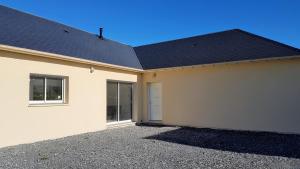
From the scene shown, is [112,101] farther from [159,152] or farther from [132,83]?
[159,152]

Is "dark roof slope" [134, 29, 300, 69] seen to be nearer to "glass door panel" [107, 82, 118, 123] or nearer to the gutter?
"glass door panel" [107, 82, 118, 123]

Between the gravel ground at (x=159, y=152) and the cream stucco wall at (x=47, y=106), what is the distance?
1.82 feet

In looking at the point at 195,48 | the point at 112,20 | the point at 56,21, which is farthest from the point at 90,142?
the point at 112,20

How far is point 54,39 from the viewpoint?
36.3 feet

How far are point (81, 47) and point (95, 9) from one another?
3.92 metres

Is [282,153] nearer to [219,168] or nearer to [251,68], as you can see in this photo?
[219,168]

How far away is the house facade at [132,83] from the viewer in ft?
28.7

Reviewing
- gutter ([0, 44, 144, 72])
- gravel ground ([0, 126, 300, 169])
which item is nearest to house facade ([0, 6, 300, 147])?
gutter ([0, 44, 144, 72])

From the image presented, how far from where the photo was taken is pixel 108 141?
9078mm

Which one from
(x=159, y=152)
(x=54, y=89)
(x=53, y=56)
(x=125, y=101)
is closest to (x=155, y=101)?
(x=125, y=101)

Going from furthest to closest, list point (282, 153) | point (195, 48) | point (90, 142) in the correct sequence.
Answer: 1. point (195, 48)
2. point (90, 142)
3. point (282, 153)

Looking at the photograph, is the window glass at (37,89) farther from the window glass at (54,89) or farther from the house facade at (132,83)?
the window glass at (54,89)

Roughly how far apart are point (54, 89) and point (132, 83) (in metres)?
5.29

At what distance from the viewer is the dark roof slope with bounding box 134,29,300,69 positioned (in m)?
11.4
